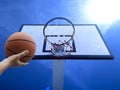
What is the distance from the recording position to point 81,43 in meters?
2.60

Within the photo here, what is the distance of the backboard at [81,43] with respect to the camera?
7.63 feet

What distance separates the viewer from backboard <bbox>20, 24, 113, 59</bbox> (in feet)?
7.63

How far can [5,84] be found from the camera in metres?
3.45

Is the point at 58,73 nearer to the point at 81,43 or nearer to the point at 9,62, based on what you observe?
the point at 81,43

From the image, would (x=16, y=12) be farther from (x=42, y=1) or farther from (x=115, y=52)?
(x=115, y=52)

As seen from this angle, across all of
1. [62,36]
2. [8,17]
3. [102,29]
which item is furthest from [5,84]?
[102,29]

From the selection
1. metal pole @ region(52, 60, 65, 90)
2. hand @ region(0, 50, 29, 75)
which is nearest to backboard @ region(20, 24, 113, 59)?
metal pole @ region(52, 60, 65, 90)

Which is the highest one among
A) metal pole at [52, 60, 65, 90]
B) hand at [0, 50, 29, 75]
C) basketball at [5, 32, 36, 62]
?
metal pole at [52, 60, 65, 90]

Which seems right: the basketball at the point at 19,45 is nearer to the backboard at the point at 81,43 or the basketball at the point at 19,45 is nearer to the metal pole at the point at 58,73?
the backboard at the point at 81,43

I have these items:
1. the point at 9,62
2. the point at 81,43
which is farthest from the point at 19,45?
the point at 81,43

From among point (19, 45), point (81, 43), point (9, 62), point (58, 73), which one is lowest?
point (9, 62)

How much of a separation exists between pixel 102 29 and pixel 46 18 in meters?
0.77

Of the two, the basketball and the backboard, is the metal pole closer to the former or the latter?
the backboard

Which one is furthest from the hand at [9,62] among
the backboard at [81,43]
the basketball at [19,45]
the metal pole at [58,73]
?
the metal pole at [58,73]
